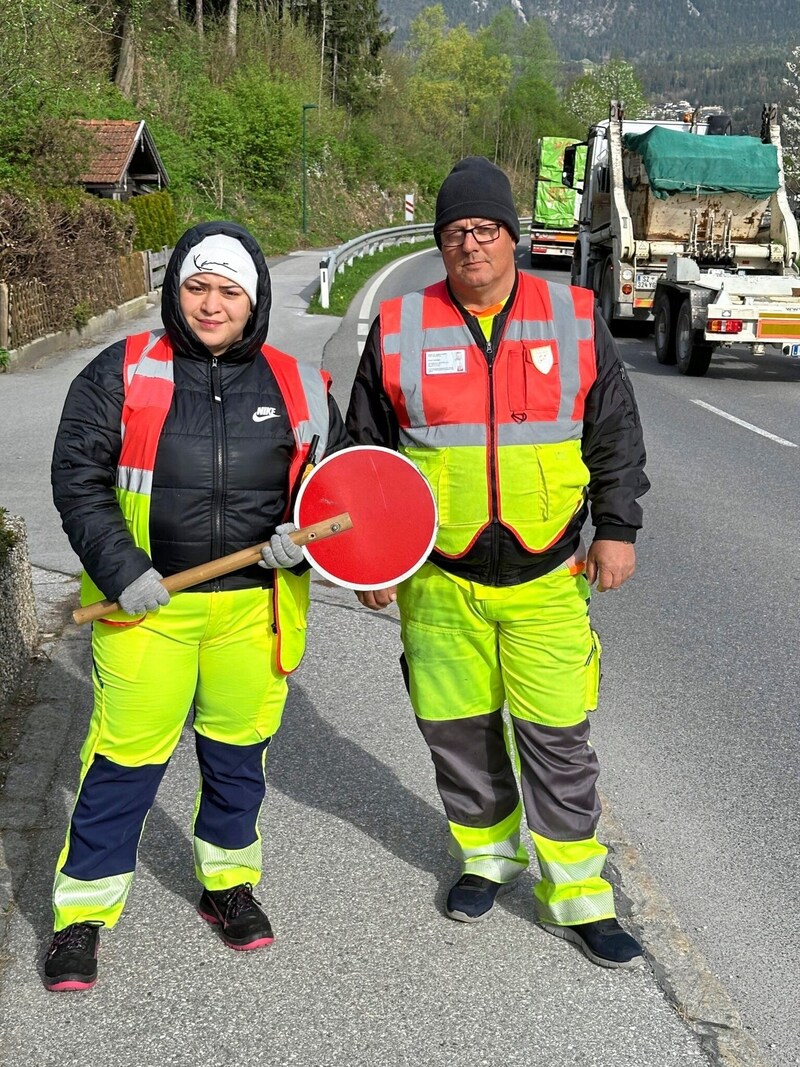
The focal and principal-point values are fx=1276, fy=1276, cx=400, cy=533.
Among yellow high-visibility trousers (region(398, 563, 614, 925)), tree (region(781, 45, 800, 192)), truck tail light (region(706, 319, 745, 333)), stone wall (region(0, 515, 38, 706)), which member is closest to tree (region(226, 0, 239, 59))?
tree (region(781, 45, 800, 192))

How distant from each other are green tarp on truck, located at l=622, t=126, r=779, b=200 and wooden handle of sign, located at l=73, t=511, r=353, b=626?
1506 centimetres

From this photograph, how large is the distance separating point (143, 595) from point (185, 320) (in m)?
0.68

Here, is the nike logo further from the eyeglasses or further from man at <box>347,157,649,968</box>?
the eyeglasses

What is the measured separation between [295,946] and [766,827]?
5.47ft

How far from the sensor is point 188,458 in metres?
3.11

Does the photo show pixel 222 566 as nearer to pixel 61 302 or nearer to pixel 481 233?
pixel 481 233

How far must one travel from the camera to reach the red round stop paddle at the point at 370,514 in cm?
317

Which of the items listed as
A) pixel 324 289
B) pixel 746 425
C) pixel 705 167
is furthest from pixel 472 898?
pixel 324 289

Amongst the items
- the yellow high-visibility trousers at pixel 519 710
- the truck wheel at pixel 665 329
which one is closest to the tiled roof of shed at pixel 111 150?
the truck wheel at pixel 665 329

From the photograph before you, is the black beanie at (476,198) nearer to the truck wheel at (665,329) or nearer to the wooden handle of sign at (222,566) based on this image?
the wooden handle of sign at (222,566)

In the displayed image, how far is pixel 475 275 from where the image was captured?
10.6ft

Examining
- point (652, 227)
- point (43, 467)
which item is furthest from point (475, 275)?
point (652, 227)

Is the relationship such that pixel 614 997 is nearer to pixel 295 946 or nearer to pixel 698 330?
pixel 295 946

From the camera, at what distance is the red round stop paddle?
3174 mm
